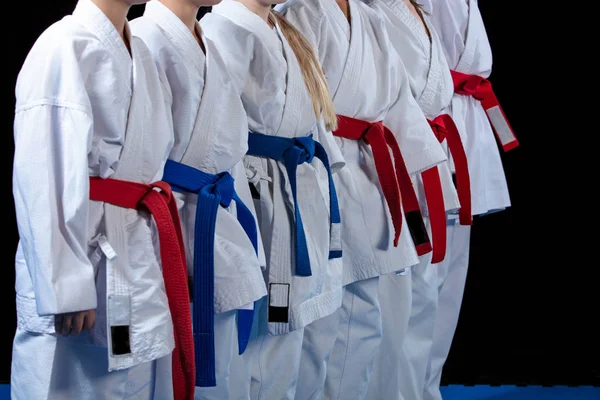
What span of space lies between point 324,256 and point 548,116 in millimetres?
1872

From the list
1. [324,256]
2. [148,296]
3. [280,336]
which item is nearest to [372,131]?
[324,256]

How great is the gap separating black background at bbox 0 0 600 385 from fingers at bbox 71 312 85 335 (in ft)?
7.64

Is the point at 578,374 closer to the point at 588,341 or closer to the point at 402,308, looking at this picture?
the point at 588,341

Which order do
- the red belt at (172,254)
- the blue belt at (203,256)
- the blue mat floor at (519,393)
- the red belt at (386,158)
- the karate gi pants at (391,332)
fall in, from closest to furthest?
1. the red belt at (172,254)
2. the blue belt at (203,256)
3. the red belt at (386,158)
4. the karate gi pants at (391,332)
5. the blue mat floor at (519,393)

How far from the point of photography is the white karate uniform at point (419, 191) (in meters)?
3.00

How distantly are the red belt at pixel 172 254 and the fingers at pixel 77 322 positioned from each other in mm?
216

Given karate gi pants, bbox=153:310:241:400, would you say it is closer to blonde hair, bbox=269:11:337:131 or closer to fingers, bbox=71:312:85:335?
fingers, bbox=71:312:85:335

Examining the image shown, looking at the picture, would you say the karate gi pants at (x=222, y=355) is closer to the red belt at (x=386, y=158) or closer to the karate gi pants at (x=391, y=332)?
the red belt at (x=386, y=158)

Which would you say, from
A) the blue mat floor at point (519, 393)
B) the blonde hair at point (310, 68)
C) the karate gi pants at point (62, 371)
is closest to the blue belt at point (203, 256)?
→ the karate gi pants at point (62, 371)

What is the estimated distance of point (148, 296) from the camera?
1878 millimetres

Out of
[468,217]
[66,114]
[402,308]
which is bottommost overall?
[402,308]

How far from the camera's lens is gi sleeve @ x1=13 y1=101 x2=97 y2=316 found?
68.3 inches

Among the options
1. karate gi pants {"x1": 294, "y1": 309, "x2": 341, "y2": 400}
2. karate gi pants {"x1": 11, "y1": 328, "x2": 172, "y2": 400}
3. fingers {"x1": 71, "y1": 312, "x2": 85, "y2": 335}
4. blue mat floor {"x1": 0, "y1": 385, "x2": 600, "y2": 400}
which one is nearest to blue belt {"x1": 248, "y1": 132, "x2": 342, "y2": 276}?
karate gi pants {"x1": 294, "y1": 309, "x2": 341, "y2": 400}

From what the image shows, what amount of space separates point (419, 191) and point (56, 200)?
150 centimetres
